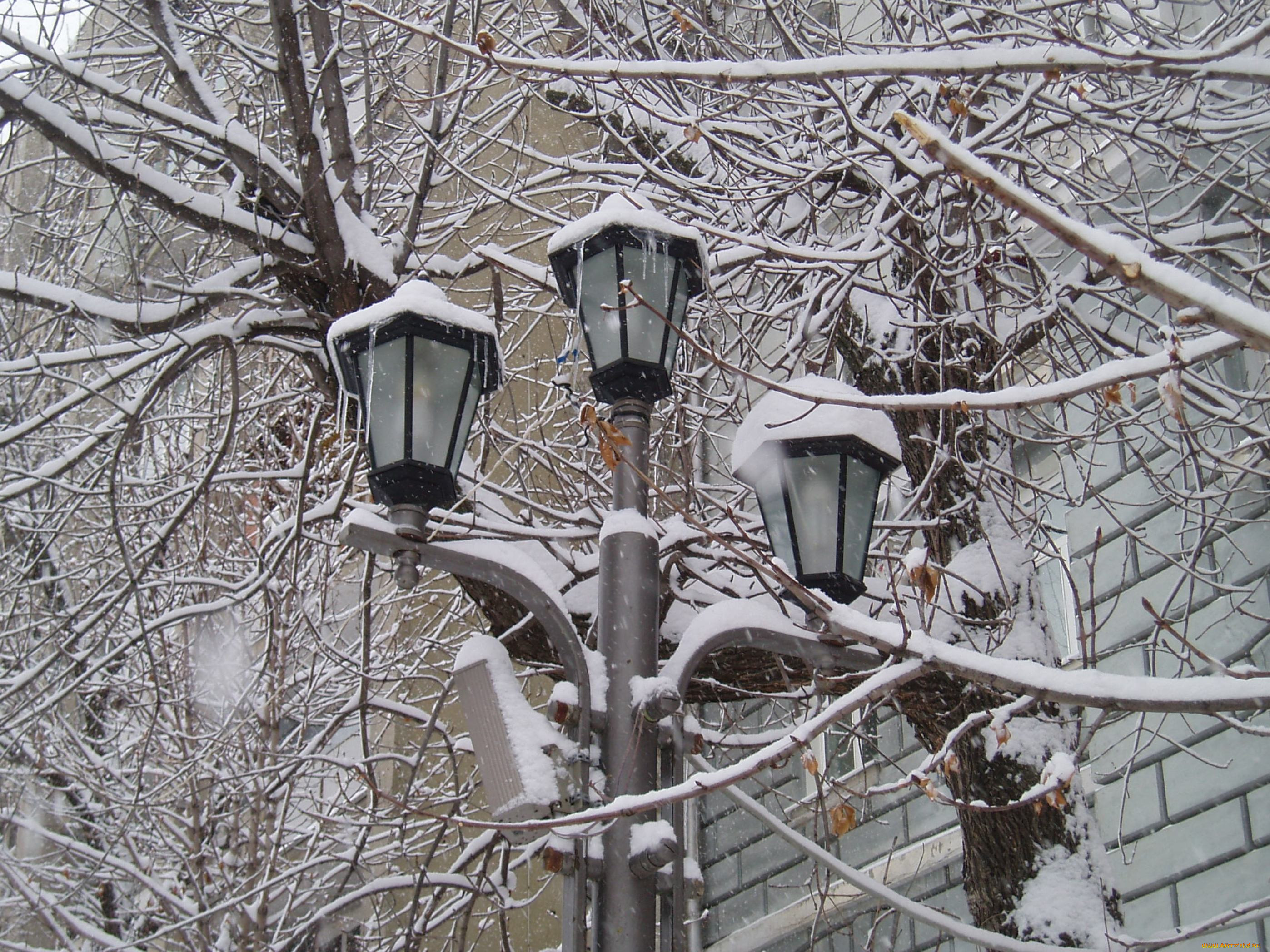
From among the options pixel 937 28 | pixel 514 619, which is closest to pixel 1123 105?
pixel 937 28

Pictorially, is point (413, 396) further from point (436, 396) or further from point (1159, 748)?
point (1159, 748)

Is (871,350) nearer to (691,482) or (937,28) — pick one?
(937,28)

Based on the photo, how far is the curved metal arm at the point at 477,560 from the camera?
3.45m

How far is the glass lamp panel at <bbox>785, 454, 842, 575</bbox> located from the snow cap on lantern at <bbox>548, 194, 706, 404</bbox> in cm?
48

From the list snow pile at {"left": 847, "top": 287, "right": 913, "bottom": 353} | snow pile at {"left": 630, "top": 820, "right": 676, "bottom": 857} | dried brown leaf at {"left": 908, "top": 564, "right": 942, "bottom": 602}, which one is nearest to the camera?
dried brown leaf at {"left": 908, "top": 564, "right": 942, "bottom": 602}

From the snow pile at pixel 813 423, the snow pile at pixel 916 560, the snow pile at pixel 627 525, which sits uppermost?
the snow pile at pixel 813 423

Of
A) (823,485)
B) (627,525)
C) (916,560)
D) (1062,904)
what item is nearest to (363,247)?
(627,525)

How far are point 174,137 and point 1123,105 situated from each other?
167 inches

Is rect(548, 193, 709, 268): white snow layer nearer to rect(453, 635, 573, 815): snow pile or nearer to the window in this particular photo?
rect(453, 635, 573, 815): snow pile

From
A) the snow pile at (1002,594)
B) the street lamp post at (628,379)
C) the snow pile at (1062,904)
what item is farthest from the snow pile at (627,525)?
the snow pile at (1062,904)

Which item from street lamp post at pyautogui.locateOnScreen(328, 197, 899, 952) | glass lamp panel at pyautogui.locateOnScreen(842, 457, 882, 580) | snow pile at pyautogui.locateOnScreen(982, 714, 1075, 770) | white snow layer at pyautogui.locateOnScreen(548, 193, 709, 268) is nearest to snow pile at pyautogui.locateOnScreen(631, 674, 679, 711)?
street lamp post at pyautogui.locateOnScreen(328, 197, 899, 952)

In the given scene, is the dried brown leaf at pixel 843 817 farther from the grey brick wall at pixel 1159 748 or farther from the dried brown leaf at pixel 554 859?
the grey brick wall at pixel 1159 748

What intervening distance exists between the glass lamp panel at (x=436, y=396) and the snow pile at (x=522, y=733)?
23.0 inches

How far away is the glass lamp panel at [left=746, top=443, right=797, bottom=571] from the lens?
3432 mm
